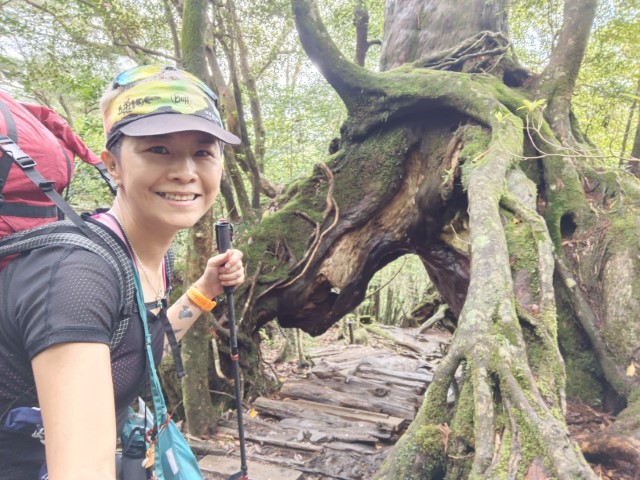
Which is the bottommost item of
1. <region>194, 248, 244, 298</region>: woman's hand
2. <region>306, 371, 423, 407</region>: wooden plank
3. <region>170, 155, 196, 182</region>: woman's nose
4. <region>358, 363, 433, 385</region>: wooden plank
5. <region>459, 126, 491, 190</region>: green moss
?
<region>358, 363, 433, 385</region>: wooden plank

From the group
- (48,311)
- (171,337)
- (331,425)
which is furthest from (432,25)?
(48,311)

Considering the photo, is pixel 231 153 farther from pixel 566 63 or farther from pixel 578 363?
pixel 578 363

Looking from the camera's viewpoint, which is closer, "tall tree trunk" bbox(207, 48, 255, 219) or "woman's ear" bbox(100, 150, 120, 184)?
"woman's ear" bbox(100, 150, 120, 184)

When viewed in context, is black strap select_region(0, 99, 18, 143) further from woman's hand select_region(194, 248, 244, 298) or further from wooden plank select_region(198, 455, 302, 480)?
wooden plank select_region(198, 455, 302, 480)

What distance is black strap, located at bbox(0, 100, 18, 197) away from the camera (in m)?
1.27

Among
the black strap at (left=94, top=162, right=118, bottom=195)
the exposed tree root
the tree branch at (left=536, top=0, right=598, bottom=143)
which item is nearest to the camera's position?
the black strap at (left=94, top=162, right=118, bottom=195)

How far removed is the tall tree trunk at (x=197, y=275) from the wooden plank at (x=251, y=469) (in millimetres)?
543

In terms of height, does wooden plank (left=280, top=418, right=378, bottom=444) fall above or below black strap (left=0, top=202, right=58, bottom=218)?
below

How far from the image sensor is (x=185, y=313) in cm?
208

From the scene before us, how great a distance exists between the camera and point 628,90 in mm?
5633

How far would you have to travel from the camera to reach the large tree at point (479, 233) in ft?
7.02

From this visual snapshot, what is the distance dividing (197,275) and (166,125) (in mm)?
2807

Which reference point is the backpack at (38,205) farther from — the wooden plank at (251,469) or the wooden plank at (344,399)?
the wooden plank at (344,399)

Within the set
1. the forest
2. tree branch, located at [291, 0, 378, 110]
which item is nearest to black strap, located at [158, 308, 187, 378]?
the forest
